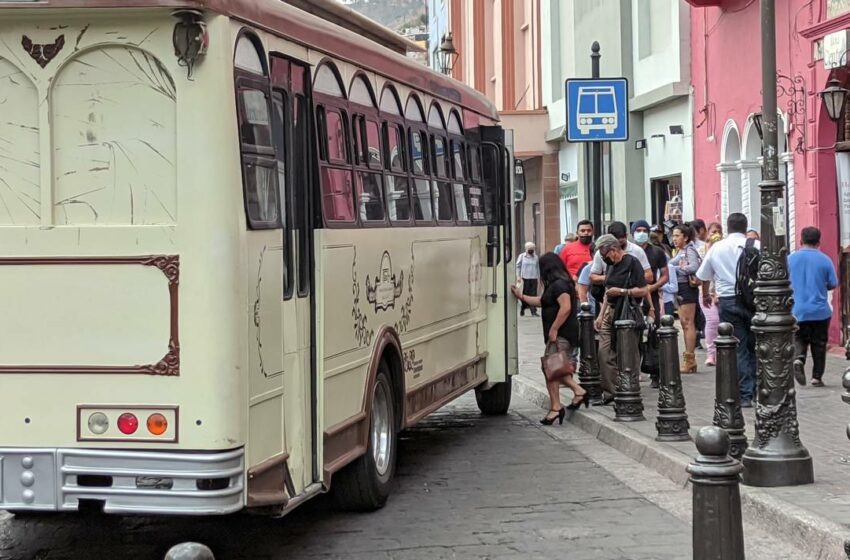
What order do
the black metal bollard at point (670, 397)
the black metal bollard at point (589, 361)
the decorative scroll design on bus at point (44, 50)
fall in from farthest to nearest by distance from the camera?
the black metal bollard at point (589, 361)
the black metal bollard at point (670, 397)
the decorative scroll design on bus at point (44, 50)

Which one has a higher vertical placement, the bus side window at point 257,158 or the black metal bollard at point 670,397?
the bus side window at point 257,158

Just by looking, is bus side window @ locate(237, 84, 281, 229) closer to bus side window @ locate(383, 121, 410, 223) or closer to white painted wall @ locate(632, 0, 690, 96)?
bus side window @ locate(383, 121, 410, 223)

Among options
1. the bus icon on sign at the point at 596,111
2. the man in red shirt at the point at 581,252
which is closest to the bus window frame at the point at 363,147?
the bus icon on sign at the point at 596,111

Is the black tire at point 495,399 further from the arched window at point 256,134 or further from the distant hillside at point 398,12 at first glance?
the distant hillside at point 398,12

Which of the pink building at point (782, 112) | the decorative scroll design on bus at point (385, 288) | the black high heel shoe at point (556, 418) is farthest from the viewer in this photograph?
the pink building at point (782, 112)

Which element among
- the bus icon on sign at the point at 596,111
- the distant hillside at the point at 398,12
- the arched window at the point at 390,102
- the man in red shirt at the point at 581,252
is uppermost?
the distant hillside at the point at 398,12

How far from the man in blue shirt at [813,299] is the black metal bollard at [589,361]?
2.18m

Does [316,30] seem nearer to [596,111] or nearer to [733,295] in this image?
[733,295]

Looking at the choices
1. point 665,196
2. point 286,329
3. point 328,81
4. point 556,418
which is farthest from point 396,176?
point 665,196

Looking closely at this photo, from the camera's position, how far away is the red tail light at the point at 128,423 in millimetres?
6672

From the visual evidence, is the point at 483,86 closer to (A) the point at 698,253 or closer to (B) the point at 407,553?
(A) the point at 698,253

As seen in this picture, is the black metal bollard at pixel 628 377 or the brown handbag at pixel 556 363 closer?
the black metal bollard at pixel 628 377

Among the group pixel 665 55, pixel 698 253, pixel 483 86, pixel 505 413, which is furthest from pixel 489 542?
pixel 483 86

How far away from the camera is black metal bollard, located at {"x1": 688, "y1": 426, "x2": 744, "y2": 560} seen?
5992 mm
